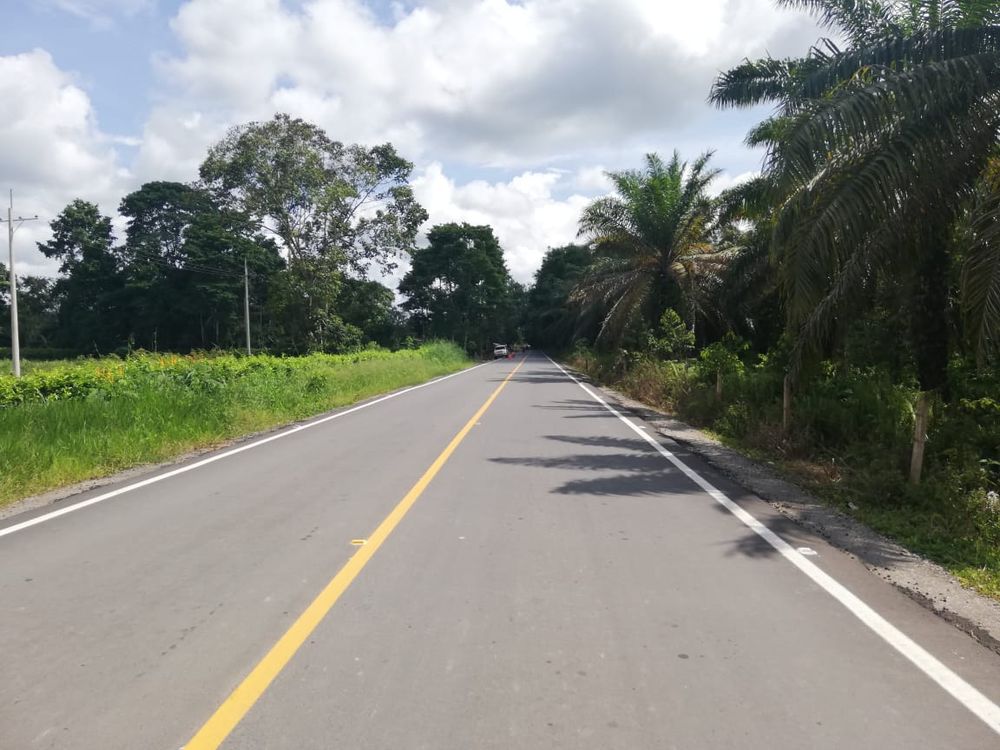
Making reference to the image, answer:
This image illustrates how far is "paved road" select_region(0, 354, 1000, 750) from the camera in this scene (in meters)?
3.37

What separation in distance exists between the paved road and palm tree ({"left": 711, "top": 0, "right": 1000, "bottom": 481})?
3597 mm

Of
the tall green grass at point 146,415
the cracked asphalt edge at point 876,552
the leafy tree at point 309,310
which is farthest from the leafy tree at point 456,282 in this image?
the cracked asphalt edge at point 876,552

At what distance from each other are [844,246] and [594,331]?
1439 inches

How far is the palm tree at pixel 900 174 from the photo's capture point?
8.48 m

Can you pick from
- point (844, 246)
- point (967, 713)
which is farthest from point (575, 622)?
point (844, 246)

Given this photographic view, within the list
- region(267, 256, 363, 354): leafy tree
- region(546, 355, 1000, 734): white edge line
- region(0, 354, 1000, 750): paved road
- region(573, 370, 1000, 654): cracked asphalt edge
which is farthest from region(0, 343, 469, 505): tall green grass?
region(267, 256, 363, 354): leafy tree

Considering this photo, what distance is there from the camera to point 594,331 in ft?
150

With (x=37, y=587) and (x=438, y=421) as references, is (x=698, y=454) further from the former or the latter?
Answer: (x=37, y=587)

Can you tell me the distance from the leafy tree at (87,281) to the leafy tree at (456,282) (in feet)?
88.2

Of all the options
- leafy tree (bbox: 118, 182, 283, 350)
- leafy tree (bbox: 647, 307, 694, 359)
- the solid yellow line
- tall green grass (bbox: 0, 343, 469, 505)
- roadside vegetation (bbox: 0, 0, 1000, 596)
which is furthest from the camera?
leafy tree (bbox: 118, 182, 283, 350)

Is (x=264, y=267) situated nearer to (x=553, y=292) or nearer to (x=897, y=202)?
(x=553, y=292)

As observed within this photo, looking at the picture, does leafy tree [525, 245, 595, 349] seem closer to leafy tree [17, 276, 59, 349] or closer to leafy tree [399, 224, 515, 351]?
leafy tree [399, 224, 515, 351]

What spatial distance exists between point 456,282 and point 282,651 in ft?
232

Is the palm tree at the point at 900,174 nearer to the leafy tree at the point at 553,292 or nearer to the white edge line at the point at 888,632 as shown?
the white edge line at the point at 888,632
